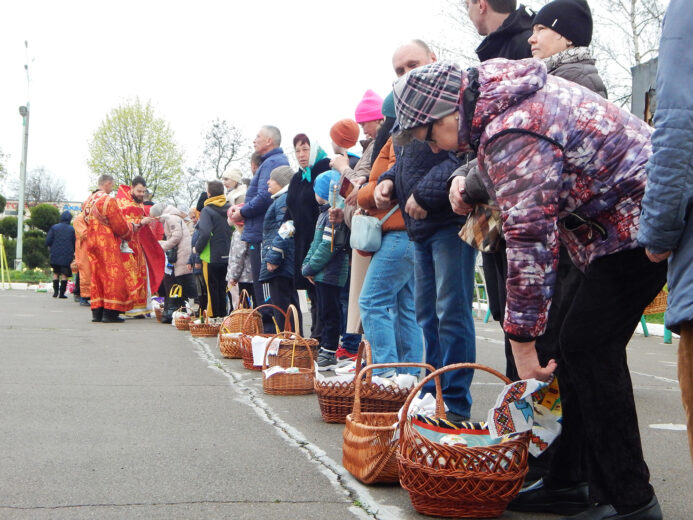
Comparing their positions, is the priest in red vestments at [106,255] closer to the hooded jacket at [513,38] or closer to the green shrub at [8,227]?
the hooded jacket at [513,38]

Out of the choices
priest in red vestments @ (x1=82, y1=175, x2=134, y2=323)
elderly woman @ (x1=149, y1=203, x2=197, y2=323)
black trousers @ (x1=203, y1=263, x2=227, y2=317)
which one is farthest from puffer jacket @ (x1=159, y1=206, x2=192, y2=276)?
black trousers @ (x1=203, y1=263, x2=227, y2=317)

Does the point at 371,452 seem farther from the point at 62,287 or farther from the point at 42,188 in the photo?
the point at 42,188

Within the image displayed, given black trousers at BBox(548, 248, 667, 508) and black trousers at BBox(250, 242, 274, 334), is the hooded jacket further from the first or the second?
black trousers at BBox(250, 242, 274, 334)

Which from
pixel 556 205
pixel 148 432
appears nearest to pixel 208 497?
pixel 148 432

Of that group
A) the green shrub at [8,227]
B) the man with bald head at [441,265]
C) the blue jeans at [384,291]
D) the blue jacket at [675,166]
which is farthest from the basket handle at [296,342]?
the green shrub at [8,227]

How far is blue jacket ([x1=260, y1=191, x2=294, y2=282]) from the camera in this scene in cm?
816

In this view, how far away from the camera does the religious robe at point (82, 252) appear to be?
49.5 feet

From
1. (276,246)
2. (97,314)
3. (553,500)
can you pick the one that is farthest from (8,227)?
(553,500)

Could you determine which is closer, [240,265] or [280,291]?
[280,291]

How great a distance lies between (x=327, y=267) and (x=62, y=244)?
614 inches

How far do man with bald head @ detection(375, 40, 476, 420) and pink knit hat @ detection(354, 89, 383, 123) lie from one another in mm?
1464

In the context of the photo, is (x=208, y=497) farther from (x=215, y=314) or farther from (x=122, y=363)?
(x=215, y=314)

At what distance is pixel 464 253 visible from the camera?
14.4 feet

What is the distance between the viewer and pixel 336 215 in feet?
23.0
